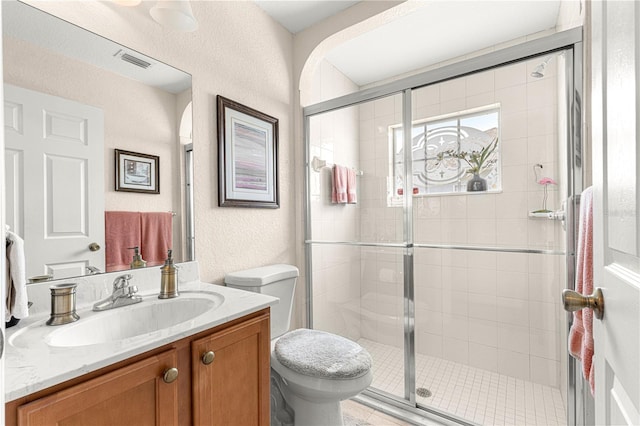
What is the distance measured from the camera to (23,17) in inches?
41.6

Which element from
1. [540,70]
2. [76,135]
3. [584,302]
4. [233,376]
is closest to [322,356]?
[233,376]

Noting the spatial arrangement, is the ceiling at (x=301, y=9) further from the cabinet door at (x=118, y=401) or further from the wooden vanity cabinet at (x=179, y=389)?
the cabinet door at (x=118, y=401)

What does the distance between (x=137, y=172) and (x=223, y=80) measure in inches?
27.9

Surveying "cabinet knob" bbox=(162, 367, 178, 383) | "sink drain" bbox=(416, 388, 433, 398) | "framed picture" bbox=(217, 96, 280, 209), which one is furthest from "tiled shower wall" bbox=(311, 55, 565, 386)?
"cabinet knob" bbox=(162, 367, 178, 383)

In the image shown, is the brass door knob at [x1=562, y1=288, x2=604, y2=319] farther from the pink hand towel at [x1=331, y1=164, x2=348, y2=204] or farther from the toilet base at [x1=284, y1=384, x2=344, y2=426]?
the pink hand towel at [x1=331, y1=164, x2=348, y2=204]

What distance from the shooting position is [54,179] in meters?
1.09

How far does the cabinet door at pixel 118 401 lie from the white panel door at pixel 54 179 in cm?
60

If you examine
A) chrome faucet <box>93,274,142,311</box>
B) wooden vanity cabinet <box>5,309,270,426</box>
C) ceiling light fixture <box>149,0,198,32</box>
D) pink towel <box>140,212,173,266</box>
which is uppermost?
ceiling light fixture <box>149,0,198,32</box>

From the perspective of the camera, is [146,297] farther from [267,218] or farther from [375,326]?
[375,326]

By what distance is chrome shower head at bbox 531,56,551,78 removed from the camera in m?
1.54

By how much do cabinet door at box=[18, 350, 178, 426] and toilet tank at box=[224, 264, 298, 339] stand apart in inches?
29.3

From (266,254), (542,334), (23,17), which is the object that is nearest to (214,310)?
(266,254)

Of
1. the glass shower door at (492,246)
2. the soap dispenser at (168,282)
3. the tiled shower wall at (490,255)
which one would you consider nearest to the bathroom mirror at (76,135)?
the soap dispenser at (168,282)

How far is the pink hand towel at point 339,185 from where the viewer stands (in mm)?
2260
